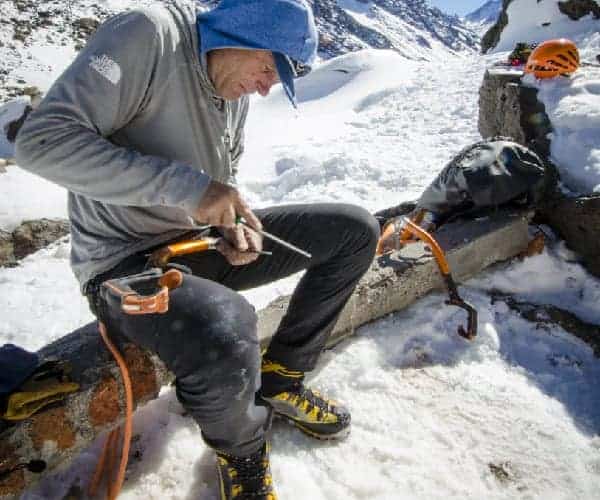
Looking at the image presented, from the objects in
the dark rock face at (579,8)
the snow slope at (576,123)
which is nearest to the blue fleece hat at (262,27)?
the snow slope at (576,123)

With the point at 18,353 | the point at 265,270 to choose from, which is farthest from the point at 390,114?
the point at 18,353

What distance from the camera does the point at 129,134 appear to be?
1.62 m

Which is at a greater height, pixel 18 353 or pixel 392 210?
pixel 18 353

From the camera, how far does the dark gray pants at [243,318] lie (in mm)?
1354

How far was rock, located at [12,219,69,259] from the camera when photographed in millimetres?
5199

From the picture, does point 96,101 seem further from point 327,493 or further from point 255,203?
point 255,203

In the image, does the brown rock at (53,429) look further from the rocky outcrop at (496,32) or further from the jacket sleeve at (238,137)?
the rocky outcrop at (496,32)

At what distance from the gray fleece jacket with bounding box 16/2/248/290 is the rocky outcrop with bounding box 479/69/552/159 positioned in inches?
120

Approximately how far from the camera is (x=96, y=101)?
141 centimetres

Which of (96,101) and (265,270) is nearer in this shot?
(96,101)

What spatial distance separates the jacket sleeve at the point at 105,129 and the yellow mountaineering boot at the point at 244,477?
2.96 ft

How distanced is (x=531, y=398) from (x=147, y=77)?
2.26 m

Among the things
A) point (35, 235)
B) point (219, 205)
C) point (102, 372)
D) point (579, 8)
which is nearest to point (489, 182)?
point (219, 205)

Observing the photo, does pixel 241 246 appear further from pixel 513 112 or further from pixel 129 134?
pixel 513 112
